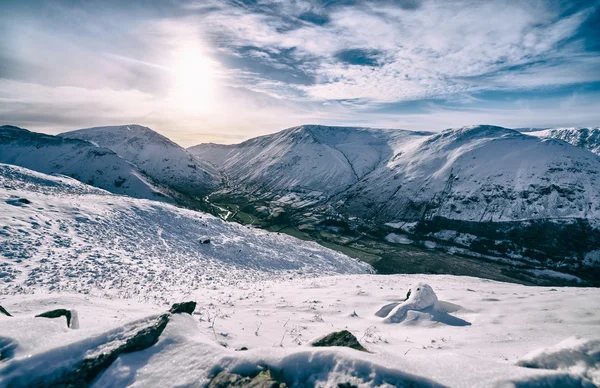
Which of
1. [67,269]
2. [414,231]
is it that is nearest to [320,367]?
[67,269]

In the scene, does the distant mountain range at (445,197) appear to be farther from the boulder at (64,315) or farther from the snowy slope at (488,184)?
the boulder at (64,315)

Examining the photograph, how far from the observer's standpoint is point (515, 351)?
8.37 meters

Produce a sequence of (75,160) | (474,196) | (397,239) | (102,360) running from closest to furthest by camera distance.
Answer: (102,360)
(397,239)
(474,196)
(75,160)

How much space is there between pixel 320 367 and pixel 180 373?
2723 mm

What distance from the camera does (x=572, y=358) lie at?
5.54m

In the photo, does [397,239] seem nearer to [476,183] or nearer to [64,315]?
[476,183]

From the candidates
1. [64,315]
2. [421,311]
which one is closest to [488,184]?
[421,311]

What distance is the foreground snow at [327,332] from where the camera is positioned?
5.13 meters

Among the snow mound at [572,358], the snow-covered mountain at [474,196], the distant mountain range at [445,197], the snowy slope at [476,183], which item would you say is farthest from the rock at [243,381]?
the snowy slope at [476,183]

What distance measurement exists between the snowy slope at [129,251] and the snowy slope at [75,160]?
72431 mm

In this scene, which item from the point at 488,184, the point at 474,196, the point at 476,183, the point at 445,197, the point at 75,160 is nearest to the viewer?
the point at 474,196

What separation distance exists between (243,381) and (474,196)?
406 feet

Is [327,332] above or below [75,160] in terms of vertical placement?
below

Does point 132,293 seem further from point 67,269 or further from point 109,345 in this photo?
point 109,345
